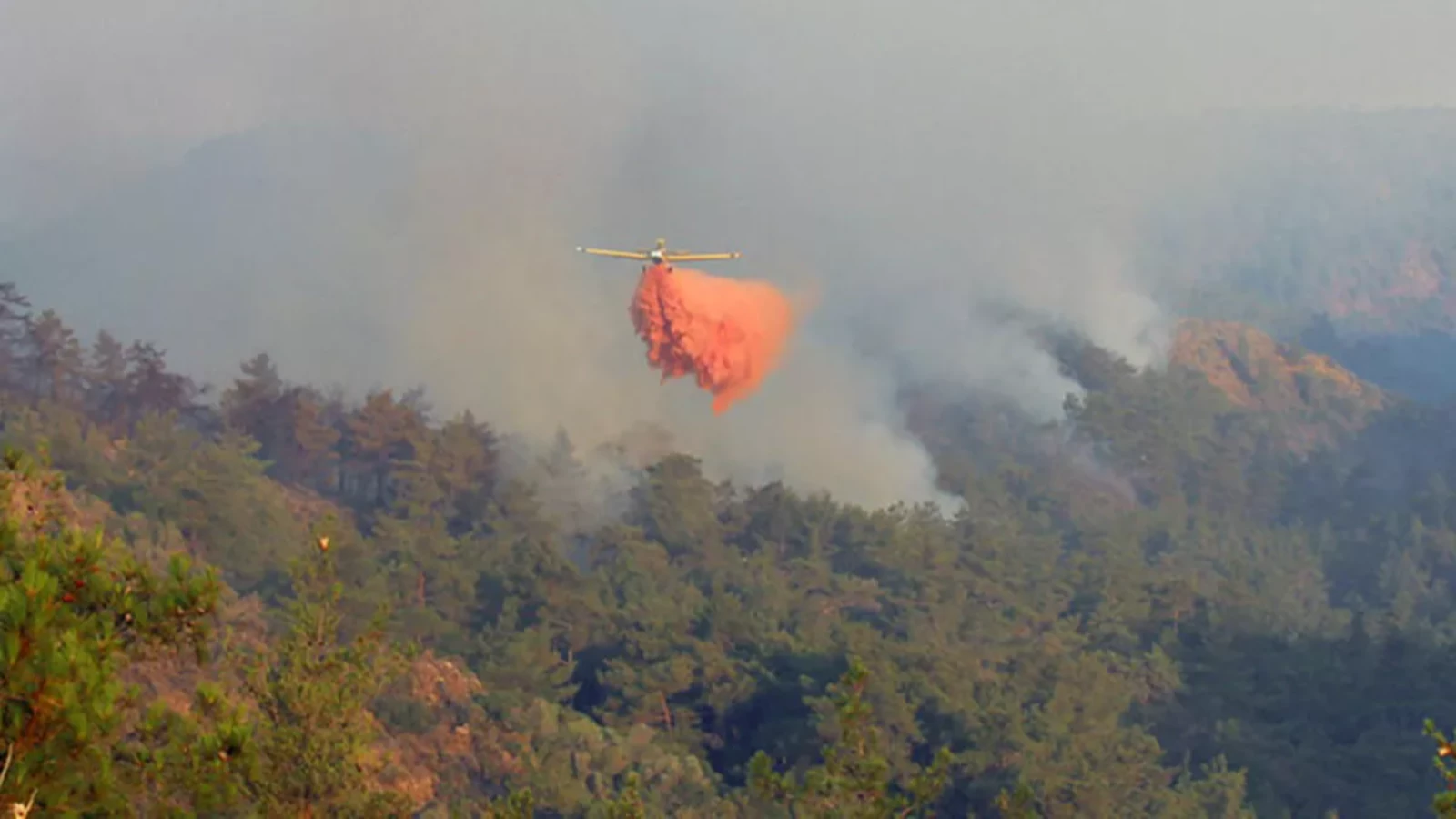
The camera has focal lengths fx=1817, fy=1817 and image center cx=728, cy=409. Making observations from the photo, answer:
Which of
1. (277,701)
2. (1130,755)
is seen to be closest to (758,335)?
(1130,755)

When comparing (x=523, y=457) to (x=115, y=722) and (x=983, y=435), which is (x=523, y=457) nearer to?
(x=983, y=435)

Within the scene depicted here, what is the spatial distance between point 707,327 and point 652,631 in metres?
14.7

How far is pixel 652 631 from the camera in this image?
84.6m

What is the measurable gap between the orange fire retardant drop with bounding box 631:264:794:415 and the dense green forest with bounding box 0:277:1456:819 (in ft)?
37.7

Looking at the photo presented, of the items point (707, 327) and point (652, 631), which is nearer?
point (652, 631)

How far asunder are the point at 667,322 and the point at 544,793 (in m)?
26.3

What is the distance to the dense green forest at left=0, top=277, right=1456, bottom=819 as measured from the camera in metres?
23.9

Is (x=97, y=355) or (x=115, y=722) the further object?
(x=97, y=355)

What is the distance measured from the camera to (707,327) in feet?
285

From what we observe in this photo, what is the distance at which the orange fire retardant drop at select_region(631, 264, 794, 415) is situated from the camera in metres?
82.9

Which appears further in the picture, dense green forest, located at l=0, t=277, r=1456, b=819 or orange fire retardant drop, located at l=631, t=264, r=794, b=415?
orange fire retardant drop, located at l=631, t=264, r=794, b=415

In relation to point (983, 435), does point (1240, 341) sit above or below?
above

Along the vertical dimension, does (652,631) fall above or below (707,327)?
below

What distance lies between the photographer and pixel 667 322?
83.0m
